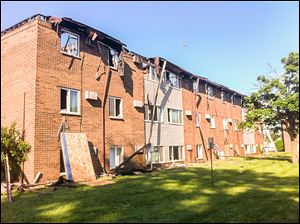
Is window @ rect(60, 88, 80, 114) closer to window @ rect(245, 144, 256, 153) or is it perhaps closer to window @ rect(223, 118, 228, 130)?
window @ rect(223, 118, 228, 130)

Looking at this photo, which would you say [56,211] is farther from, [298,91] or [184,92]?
[184,92]

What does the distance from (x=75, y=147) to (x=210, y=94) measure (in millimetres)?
21892

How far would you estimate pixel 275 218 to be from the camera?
7480 mm

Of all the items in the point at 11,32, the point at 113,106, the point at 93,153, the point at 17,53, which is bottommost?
the point at 93,153

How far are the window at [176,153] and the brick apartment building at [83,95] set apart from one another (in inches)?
3.2

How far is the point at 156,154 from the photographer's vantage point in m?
25.1

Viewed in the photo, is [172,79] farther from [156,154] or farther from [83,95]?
[83,95]

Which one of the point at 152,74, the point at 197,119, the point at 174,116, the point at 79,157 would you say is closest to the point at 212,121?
the point at 197,119

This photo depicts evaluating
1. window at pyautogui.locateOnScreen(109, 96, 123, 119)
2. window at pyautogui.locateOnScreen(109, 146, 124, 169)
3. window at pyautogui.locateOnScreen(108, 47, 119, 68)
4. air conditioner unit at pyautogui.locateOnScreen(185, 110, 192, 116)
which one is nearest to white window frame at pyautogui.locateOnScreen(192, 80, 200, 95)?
air conditioner unit at pyautogui.locateOnScreen(185, 110, 192, 116)

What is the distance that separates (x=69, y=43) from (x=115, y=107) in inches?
191

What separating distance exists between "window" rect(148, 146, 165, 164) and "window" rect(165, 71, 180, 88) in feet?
19.5

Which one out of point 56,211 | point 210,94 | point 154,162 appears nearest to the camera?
point 56,211

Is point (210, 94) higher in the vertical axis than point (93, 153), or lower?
higher

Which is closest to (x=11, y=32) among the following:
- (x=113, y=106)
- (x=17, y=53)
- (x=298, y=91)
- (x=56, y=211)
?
(x=17, y=53)
